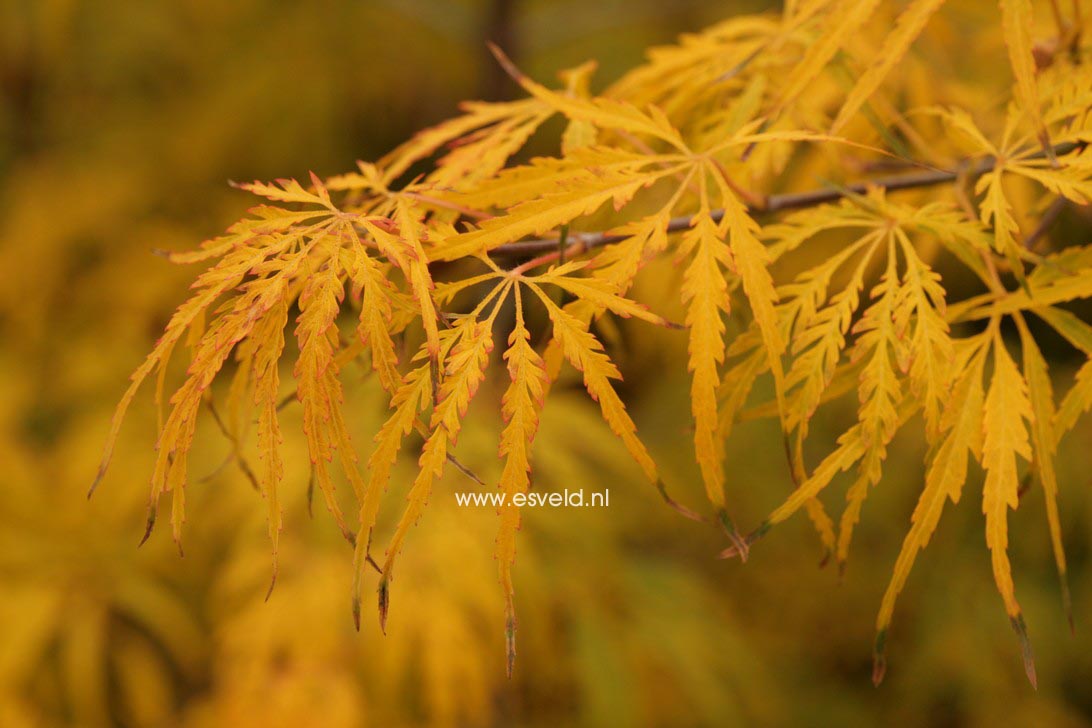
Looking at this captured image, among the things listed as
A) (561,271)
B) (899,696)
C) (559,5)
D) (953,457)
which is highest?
(559,5)

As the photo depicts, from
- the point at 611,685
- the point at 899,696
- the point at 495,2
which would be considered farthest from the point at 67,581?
the point at 899,696

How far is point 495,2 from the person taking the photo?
1.99 metres

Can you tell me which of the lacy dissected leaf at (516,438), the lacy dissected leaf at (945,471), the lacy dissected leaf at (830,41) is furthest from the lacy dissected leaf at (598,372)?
the lacy dissected leaf at (830,41)

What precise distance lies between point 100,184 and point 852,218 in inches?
85.1

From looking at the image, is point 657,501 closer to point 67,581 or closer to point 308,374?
point 67,581

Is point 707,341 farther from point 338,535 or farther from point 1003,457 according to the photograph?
point 338,535

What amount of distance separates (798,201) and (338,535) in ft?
3.41

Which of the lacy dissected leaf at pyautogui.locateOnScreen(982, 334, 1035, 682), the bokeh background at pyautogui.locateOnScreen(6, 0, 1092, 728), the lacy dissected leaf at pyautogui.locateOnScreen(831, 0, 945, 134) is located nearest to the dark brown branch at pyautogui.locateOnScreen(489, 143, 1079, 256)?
the lacy dissected leaf at pyautogui.locateOnScreen(831, 0, 945, 134)

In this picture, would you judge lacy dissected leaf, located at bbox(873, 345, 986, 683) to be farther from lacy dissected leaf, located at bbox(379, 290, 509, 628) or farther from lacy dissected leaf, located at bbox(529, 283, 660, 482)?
lacy dissected leaf, located at bbox(379, 290, 509, 628)

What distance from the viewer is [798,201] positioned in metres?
0.71

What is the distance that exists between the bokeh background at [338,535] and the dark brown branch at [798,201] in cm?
53

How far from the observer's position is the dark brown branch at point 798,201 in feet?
1.96

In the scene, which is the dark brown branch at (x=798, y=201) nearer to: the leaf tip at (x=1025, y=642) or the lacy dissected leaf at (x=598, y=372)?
the lacy dissected leaf at (x=598, y=372)

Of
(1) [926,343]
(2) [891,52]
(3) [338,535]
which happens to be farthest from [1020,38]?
(3) [338,535]
